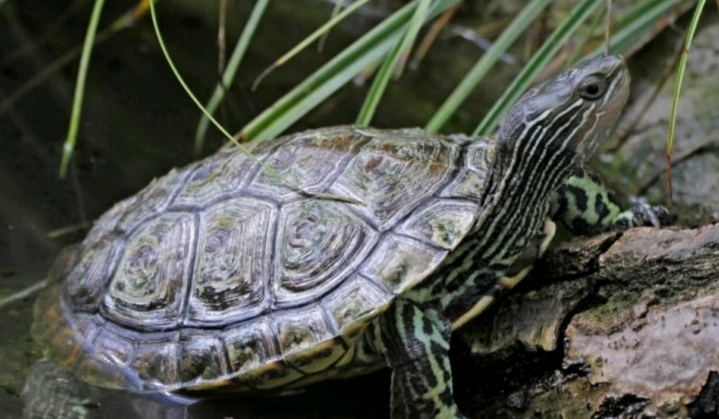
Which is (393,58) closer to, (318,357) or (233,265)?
(233,265)

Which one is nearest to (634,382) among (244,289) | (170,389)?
(244,289)

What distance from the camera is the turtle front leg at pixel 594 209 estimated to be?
8.16 feet

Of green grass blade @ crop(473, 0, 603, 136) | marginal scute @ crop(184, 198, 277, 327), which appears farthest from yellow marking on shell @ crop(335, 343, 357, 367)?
green grass blade @ crop(473, 0, 603, 136)

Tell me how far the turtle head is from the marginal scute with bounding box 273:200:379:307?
425 mm

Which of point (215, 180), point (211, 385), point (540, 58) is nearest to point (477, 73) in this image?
point (540, 58)

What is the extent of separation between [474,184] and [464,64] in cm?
268

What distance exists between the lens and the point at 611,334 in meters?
2.05

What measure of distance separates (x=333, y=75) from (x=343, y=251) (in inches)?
31.8

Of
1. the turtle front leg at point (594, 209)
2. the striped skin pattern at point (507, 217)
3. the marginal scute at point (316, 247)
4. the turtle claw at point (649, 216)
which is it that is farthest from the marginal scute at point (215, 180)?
the turtle claw at point (649, 216)

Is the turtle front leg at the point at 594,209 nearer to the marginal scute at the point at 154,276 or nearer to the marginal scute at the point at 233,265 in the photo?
the marginal scute at the point at 233,265

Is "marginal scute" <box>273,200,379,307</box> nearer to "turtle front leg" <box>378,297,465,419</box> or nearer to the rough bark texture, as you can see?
"turtle front leg" <box>378,297,465,419</box>

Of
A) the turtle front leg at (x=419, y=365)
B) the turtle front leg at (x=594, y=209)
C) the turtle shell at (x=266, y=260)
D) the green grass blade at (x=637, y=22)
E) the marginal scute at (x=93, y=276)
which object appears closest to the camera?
the turtle front leg at (x=419, y=365)

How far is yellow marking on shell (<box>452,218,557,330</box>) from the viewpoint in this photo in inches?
88.1

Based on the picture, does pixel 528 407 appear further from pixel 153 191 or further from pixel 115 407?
pixel 153 191
